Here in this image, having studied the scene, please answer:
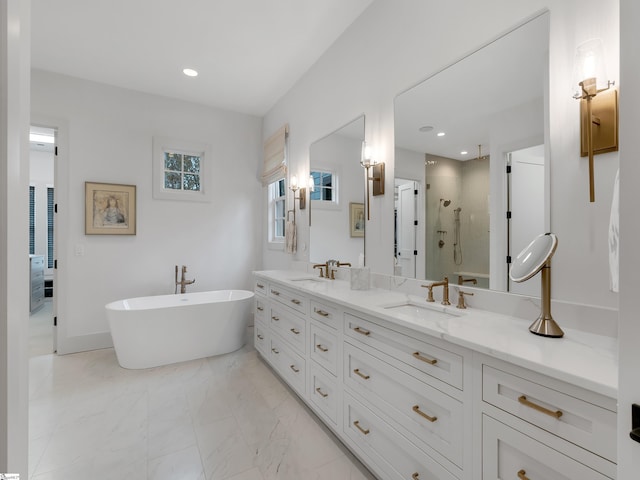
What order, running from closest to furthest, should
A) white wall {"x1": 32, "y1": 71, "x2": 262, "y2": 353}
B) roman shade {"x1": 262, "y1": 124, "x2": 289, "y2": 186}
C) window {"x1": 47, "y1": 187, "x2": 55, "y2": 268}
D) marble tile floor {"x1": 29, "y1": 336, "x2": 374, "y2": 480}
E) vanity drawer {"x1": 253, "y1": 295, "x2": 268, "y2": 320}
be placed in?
marble tile floor {"x1": 29, "y1": 336, "x2": 374, "y2": 480} < vanity drawer {"x1": 253, "y1": 295, "x2": 268, "y2": 320} < white wall {"x1": 32, "y1": 71, "x2": 262, "y2": 353} < roman shade {"x1": 262, "y1": 124, "x2": 289, "y2": 186} < window {"x1": 47, "y1": 187, "x2": 55, "y2": 268}

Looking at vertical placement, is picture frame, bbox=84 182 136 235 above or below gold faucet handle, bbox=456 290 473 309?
above

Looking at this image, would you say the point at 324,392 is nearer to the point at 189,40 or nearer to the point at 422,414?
the point at 422,414

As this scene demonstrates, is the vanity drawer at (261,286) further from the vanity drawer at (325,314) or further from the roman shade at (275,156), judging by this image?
the roman shade at (275,156)

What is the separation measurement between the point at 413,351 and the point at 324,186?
2.04m

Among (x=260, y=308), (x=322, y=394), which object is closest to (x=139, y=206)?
(x=260, y=308)

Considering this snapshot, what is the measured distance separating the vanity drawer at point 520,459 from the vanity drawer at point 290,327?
1.40 meters

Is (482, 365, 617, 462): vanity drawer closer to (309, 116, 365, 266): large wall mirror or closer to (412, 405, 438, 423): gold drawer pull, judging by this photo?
(412, 405, 438, 423): gold drawer pull

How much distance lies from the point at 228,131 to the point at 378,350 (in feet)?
12.6

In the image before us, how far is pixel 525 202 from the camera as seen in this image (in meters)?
1.49

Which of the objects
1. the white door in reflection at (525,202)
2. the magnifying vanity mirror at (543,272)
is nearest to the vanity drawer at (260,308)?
the white door in reflection at (525,202)

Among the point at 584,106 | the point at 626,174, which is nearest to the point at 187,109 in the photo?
the point at 584,106

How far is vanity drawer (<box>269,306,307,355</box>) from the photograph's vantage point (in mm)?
2324

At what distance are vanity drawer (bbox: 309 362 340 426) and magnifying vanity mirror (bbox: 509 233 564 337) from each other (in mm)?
1178

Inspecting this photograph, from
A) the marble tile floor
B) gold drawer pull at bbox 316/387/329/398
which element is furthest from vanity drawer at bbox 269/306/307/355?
the marble tile floor
